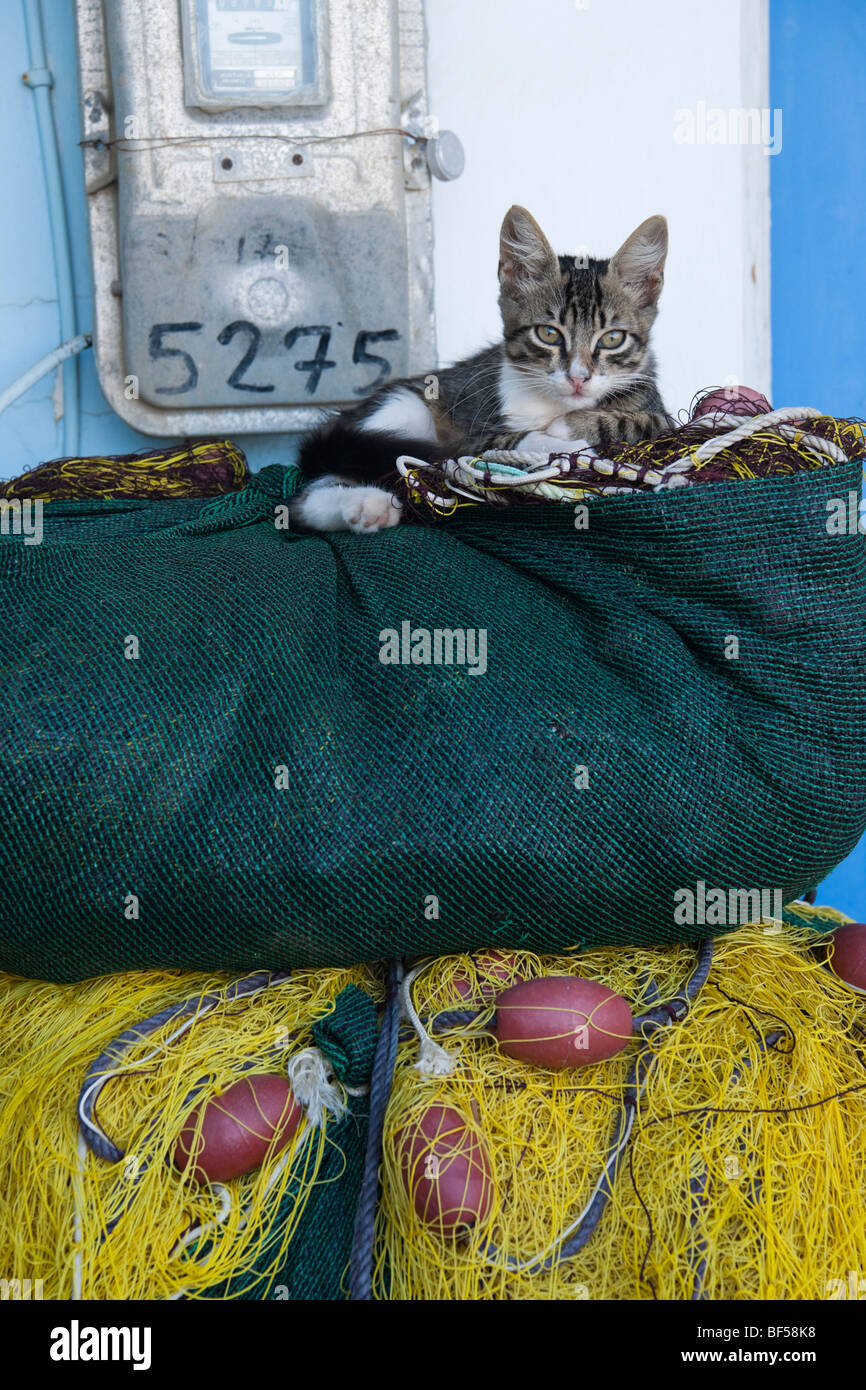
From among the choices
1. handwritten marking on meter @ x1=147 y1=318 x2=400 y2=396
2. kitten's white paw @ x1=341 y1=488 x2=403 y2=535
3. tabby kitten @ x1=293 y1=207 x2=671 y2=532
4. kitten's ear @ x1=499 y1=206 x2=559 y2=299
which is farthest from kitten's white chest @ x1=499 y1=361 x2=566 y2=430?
kitten's white paw @ x1=341 y1=488 x2=403 y2=535

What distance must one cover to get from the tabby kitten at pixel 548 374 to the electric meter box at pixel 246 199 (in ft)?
0.55

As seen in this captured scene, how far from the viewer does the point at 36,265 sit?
1.51 metres

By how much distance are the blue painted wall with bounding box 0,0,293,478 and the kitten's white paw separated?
640 millimetres

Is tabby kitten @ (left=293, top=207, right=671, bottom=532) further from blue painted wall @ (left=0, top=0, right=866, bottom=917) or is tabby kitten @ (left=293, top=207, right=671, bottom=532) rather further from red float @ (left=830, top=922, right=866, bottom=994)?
red float @ (left=830, top=922, right=866, bottom=994)

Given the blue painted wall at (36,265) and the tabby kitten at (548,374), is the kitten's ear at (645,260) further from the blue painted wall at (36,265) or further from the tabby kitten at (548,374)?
the blue painted wall at (36,265)

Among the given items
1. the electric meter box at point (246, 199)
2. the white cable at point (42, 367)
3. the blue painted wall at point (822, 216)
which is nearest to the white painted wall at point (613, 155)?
the blue painted wall at point (822, 216)

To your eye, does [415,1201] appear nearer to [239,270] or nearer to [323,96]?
[239,270]

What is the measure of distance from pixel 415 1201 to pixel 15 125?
59.8 inches

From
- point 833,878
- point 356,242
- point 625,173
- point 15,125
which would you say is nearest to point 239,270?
point 356,242

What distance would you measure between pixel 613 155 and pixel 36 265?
2.98 feet

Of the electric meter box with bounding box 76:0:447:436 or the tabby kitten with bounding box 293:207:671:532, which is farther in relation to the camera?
the electric meter box with bounding box 76:0:447:436

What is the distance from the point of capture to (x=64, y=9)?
57.1 inches

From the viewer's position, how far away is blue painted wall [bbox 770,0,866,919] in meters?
1.65

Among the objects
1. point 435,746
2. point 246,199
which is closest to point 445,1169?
point 435,746
